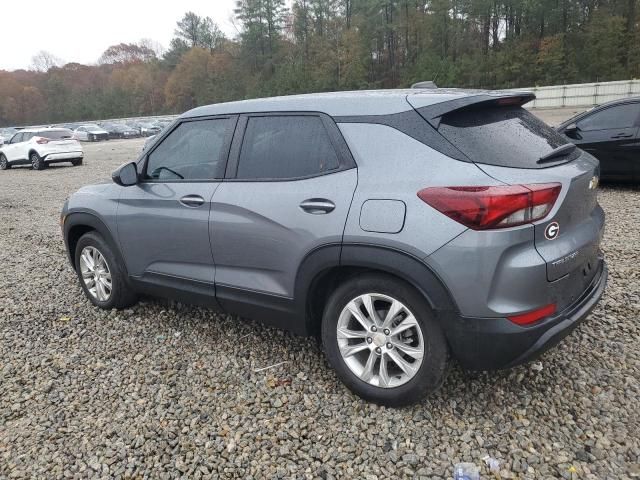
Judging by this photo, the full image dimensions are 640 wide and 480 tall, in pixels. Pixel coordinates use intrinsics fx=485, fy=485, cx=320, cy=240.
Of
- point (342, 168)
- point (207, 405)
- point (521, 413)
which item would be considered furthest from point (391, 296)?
point (207, 405)

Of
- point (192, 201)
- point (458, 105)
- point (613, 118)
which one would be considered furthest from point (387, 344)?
point (613, 118)

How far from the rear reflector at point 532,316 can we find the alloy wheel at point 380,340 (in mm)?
459

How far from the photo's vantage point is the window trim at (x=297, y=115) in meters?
2.61

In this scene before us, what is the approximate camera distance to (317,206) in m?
2.60

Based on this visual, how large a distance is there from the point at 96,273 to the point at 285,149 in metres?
2.26

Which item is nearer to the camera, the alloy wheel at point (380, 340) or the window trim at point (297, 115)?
the alloy wheel at point (380, 340)

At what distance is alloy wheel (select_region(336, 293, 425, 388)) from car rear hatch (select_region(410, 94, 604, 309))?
2.39ft

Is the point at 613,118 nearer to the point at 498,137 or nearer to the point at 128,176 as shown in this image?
the point at 498,137

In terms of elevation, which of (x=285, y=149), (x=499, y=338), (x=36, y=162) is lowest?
(x=36, y=162)

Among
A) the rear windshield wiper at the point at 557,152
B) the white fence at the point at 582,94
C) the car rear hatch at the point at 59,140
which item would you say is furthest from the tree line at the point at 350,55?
the rear windshield wiper at the point at 557,152

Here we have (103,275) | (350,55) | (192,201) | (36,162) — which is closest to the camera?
(192,201)

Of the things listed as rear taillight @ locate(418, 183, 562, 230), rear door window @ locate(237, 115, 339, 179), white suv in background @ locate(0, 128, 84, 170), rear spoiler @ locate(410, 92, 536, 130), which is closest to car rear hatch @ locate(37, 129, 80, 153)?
white suv in background @ locate(0, 128, 84, 170)

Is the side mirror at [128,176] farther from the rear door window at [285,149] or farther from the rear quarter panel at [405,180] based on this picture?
the rear quarter panel at [405,180]

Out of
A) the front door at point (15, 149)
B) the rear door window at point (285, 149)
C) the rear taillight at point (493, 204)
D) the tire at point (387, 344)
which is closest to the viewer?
the rear taillight at point (493, 204)
